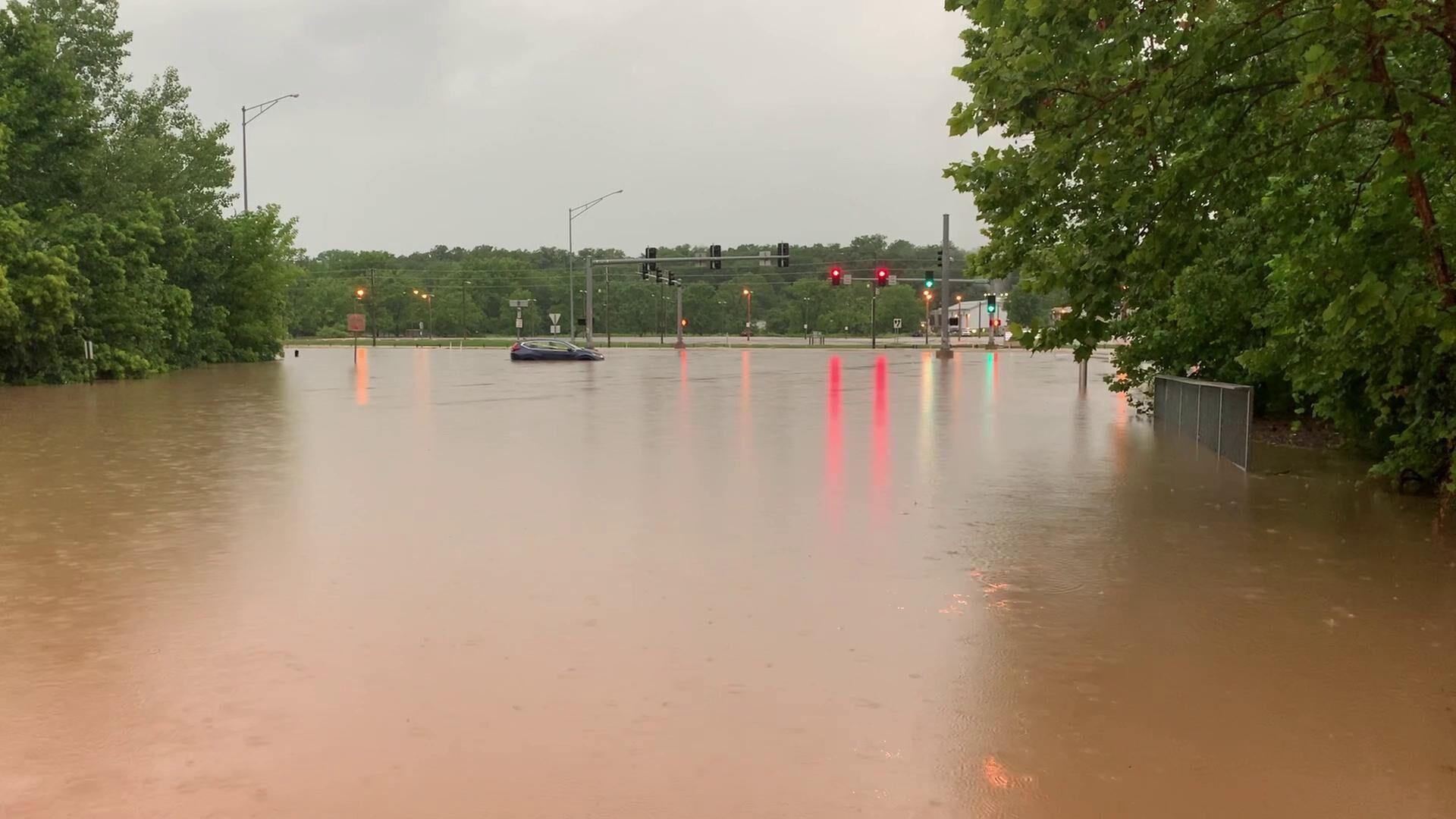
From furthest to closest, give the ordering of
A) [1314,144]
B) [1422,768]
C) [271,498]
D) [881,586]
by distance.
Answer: [271,498] → [1314,144] → [881,586] → [1422,768]

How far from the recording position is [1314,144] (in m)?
11.1

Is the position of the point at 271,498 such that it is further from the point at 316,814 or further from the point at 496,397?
the point at 496,397

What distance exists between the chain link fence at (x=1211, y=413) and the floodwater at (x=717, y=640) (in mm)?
667

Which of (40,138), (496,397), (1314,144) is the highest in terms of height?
(40,138)

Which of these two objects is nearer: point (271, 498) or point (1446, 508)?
point (1446, 508)

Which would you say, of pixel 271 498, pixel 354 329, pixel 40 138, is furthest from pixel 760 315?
pixel 271 498

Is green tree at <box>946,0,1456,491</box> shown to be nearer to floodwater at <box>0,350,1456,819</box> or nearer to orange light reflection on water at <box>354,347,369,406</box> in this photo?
floodwater at <box>0,350,1456,819</box>

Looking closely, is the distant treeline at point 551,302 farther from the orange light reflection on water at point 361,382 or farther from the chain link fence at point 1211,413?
the chain link fence at point 1211,413

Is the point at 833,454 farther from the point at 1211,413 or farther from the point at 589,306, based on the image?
the point at 589,306

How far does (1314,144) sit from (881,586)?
6.33m

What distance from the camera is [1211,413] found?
57.7 ft

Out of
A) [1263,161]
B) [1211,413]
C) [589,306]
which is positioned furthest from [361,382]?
[589,306]

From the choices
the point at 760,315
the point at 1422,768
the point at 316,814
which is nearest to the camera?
the point at 316,814

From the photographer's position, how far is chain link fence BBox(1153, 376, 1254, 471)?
15.7m
